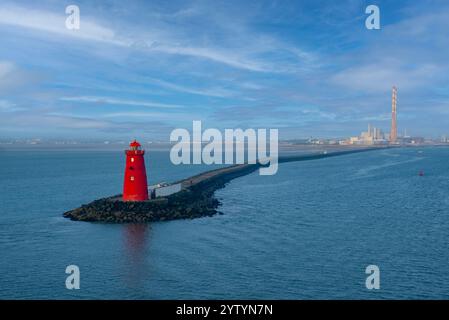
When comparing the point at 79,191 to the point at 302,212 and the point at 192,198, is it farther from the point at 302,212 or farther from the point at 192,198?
the point at 302,212

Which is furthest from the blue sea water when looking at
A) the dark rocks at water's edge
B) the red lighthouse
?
the red lighthouse

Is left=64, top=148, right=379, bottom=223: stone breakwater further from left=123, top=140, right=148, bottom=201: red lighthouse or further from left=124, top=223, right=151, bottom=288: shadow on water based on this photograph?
left=124, top=223, right=151, bottom=288: shadow on water

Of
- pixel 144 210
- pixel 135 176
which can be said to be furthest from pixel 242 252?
pixel 135 176

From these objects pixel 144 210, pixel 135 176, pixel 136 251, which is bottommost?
pixel 136 251

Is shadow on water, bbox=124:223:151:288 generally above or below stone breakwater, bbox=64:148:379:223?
below

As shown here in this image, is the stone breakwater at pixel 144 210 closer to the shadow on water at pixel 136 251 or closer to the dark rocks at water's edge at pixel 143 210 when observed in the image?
the dark rocks at water's edge at pixel 143 210

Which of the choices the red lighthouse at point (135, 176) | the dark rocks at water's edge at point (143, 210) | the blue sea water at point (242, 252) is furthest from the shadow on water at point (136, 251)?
the red lighthouse at point (135, 176)

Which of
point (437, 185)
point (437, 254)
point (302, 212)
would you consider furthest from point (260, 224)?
point (437, 185)

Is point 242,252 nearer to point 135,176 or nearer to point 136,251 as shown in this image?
point 136,251
